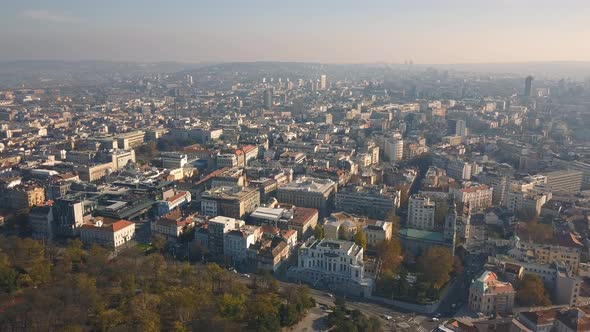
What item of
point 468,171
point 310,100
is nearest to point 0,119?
point 310,100

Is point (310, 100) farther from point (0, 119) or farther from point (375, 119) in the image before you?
point (0, 119)

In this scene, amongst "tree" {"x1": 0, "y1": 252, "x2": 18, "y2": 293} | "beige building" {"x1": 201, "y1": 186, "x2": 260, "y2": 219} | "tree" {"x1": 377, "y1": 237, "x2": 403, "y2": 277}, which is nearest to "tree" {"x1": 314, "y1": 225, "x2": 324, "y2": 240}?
"tree" {"x1": 377, "y1": 237, "x2": 403, "y2": 277}

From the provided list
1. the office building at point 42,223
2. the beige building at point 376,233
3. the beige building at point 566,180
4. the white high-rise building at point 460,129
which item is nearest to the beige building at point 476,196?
the beige building at point 566,180

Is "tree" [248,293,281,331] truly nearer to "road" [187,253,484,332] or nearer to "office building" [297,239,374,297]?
"road" [187,253,484,332]

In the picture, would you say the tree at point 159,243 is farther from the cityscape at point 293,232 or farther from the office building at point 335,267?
the office building at point 335,267

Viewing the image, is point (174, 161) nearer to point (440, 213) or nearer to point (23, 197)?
point (23, 197)

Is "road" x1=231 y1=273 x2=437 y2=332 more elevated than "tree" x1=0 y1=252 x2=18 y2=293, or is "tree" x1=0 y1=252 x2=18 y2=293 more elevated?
"tree" x1=0 y1=252 x2=18 y2=293
